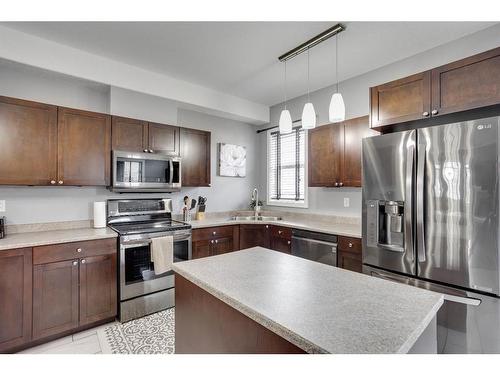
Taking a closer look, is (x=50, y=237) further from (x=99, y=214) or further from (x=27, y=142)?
(x=27, y=142)

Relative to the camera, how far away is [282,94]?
389cm

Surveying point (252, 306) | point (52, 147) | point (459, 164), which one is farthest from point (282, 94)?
point (252, 306)

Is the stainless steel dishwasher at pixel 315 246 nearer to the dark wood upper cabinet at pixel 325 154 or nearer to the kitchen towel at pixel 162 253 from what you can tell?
the dark wood upper cabinet at pixel 325 154

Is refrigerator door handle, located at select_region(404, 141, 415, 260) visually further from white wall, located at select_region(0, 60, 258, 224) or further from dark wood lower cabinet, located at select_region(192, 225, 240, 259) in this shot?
white wall, located at select_region(0, 60, 258, 224)

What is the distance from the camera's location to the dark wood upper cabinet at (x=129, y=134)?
2881mm

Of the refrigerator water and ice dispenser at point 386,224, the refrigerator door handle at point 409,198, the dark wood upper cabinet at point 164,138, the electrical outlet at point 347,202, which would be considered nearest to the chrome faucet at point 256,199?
the electrical outlet at point 347,202

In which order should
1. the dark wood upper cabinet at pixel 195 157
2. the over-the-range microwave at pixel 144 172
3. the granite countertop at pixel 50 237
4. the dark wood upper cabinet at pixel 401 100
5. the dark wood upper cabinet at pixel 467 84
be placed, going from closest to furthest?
the dark wood upper cabinet at pixel 467 84 < the granite countertop at pixel 50 237 < the dark wood upper cabinet at pixel 401 100 < the over-the-range microwave at pixel 144 172 < the dark wood upper cabinet at pixel 195 157

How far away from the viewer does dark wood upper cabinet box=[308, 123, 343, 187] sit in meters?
3.11

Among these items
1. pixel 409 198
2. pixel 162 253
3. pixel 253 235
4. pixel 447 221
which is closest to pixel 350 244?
pixel 409 198

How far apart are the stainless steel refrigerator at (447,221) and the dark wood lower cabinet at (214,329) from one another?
1.62 m

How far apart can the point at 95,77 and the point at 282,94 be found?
94.3 inches

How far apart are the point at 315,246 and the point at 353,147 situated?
1193 mm

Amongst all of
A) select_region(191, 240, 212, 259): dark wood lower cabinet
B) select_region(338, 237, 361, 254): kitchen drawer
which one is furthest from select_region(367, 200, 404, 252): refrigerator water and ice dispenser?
select_region(191, 240, 212, 259): dark wood lower cabinet
